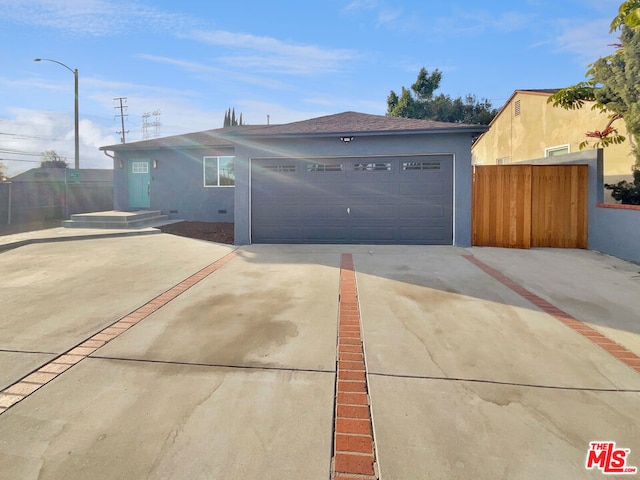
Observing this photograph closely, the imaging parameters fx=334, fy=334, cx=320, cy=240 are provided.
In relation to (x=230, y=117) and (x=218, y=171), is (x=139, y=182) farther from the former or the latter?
(x=230, y=117)

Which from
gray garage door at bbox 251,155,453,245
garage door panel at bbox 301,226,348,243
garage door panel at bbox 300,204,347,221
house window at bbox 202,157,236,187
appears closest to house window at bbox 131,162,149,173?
house window at bbox 202,157,236,187

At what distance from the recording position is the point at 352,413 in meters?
2.27

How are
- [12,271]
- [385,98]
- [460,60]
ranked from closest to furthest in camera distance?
[12,271] → [460,60] → [385,98]

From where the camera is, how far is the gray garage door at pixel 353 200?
9117 millimetres

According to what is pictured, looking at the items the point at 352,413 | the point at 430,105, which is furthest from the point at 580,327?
the point at 430,105

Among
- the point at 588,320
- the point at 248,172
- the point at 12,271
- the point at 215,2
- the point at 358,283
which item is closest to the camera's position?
the point at 588,320

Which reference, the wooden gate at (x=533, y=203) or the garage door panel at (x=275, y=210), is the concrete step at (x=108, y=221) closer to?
the garage door panel at (x=275, y=210)

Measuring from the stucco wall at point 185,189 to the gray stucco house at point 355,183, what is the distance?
15.8ft

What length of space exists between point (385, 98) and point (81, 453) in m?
33.6

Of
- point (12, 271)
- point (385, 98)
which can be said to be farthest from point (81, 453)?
point (385, 98)

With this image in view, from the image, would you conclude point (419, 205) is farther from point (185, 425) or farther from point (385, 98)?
point (385, 98)

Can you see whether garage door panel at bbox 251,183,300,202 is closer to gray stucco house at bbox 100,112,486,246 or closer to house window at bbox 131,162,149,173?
gray stucco house at bbox 100,112,486,246

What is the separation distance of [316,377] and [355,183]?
7202mm

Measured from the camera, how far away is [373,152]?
9.15 m
